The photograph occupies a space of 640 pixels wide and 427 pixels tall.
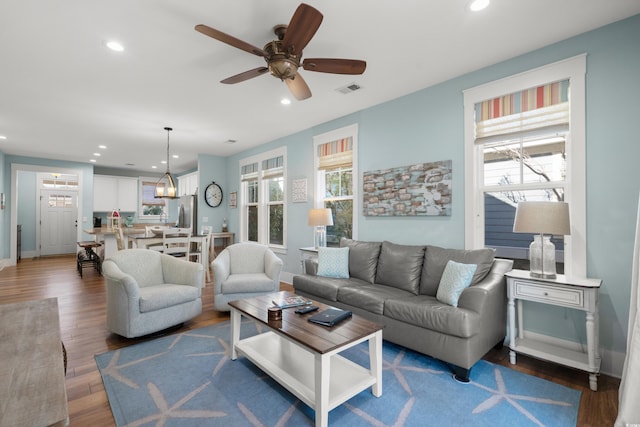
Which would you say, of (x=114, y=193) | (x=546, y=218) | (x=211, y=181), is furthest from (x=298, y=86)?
(x=114, y=193)

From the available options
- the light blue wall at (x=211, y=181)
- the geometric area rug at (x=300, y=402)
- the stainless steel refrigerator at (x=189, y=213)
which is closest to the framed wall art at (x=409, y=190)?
the geometric area rug at (x=300, y=402)

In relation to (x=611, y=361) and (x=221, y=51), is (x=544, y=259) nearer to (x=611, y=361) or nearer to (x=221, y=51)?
(x=611, y=361)

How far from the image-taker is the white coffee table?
1.75m

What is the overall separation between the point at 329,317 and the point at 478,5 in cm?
246

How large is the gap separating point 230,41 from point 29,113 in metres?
4.24

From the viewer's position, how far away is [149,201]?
31.8ft

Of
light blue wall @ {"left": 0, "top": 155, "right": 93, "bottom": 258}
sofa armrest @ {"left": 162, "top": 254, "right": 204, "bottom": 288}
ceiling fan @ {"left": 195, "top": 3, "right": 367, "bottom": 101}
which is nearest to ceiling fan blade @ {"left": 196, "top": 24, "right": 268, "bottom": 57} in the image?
ceiling fan @ {"left": 195, "top": 3, "right": 367, "bottom": 101}

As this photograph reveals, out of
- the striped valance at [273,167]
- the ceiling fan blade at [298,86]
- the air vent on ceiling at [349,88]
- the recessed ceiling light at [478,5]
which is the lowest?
the striped valance at [273,167]

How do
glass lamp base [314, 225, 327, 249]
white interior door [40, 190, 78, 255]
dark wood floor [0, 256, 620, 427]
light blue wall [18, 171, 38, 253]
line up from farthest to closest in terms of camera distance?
white interior door [40, 190, 78, 255] → light blue wall [18, 171, 38, 253] → glass lamp base [314, 225, 327, 249] → dark wood floor [0, 256, 620, 427]

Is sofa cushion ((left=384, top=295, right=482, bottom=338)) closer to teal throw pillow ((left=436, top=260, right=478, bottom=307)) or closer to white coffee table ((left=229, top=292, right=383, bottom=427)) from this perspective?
teal throw pillow ((left=436, top=260, right=478, bottom=307))

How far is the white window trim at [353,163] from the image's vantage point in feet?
14.0

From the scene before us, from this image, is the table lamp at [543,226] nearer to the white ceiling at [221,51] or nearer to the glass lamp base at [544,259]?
the glass lamp base at [544,259]

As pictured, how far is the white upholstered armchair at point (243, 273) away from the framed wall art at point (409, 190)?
150 cm

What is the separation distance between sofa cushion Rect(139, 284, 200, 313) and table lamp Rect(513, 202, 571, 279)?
3238 mm
